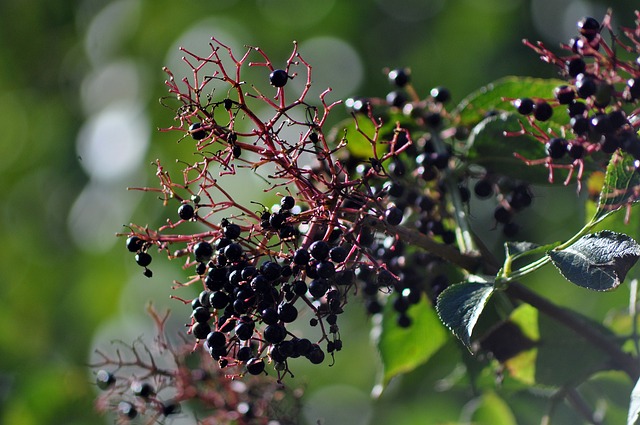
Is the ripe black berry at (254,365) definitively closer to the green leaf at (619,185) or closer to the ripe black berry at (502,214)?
the green leaf at (619,185)

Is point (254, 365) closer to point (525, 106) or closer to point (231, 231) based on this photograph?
point (231, 231)

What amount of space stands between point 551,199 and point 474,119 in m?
1.94

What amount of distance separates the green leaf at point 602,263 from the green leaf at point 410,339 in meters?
0.56

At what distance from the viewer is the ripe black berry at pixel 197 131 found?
1190 millimetres

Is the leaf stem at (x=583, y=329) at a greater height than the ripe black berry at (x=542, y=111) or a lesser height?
lesser

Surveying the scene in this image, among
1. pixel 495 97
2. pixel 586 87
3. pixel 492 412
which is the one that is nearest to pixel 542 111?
pixel 586 87

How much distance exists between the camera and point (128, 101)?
3.98 metres

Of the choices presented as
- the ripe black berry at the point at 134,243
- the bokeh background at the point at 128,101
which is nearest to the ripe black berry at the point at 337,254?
the ripe black berry at the point at 134,243

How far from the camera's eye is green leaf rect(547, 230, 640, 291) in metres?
1.08

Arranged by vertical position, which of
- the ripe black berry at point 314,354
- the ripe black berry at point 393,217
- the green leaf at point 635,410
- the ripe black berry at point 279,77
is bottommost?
the green leaf at point 635,410

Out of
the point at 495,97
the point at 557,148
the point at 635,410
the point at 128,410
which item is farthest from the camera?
the point at 128,410

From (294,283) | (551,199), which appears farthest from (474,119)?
(551,199)

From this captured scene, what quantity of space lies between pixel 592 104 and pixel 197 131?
0.57 metres

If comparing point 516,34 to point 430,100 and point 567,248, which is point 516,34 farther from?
point 567,248
